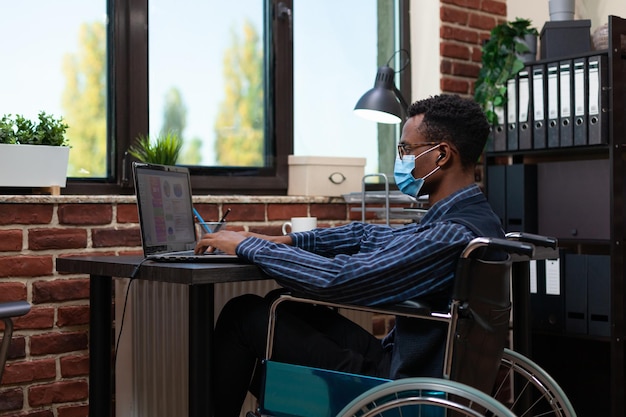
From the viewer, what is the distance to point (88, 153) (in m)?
2.73

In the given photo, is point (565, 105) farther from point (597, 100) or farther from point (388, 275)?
point (388, 275)

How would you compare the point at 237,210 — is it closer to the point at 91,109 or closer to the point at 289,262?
the point at 91,109

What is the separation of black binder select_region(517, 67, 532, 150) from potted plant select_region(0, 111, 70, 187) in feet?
5.78

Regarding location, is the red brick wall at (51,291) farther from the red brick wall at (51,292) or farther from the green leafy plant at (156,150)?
the green leafy plant at (156,150)

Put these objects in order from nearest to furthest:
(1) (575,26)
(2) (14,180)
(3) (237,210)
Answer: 1. (2) (14,180)
2. (3) (237,210)
3. (1) (575,26)

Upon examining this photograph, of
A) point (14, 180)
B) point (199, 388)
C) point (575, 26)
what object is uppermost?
point (575, 26)

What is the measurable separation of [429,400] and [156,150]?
1.49 metres

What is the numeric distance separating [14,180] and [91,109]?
453mm

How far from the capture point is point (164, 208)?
221 cm

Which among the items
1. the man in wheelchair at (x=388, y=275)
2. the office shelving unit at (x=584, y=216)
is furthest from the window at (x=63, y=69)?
the office shelving unit at (x=584, y=216)

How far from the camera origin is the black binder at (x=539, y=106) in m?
3.23

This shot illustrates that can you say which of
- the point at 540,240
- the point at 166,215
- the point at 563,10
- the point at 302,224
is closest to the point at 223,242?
the point at 166,215

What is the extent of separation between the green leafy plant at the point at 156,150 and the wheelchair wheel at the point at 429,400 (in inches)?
53.4

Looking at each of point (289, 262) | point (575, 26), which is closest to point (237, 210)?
point (289, 262)
